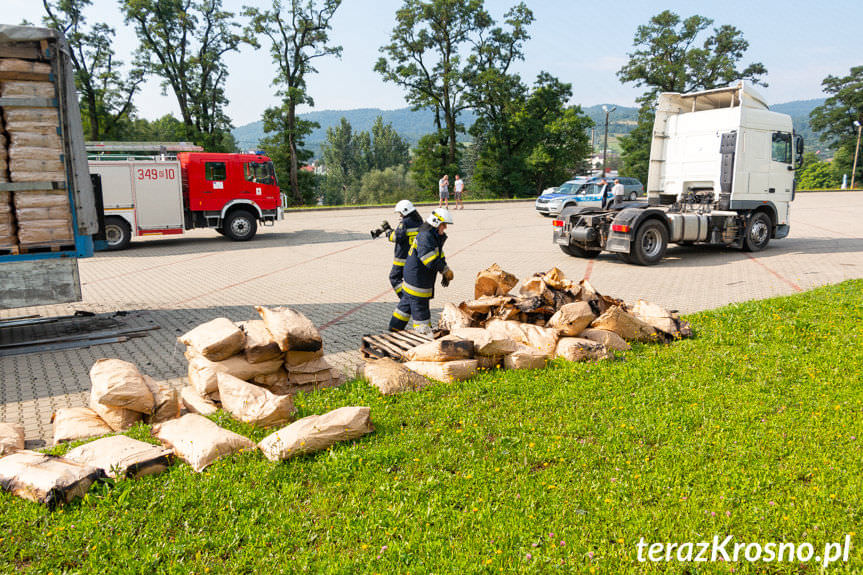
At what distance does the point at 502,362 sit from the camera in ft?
19.5

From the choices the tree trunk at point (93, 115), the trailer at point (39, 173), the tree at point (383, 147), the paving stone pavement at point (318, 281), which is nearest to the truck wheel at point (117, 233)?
the paving stone pavement at point (318, 281)

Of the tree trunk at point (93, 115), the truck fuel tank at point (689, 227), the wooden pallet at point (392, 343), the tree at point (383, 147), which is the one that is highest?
the tree at point (383, 147)

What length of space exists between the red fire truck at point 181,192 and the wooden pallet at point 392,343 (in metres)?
12.8

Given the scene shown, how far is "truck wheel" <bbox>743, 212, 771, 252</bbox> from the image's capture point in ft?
47.0

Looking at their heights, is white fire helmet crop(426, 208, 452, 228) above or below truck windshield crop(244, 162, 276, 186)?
below

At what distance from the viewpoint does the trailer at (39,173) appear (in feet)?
22.7

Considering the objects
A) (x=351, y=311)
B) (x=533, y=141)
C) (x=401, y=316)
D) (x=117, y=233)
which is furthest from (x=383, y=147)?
(x=401, y=316)

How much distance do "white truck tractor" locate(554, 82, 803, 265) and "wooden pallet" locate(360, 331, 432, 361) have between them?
7.66 meters

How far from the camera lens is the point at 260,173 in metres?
19.2

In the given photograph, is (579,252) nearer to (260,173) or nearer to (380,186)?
(260,173)

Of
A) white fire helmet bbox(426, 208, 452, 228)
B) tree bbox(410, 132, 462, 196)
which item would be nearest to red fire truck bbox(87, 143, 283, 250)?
white fire helmet bbox(426, 208, 452, 228)

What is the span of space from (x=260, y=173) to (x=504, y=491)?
17525 millimetres

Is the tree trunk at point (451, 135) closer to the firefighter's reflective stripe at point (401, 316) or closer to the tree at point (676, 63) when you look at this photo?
the tree at point (676, 63)

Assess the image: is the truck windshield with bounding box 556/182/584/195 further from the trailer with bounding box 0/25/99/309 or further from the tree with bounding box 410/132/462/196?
the trailer with bounding box 0/25/99/309
